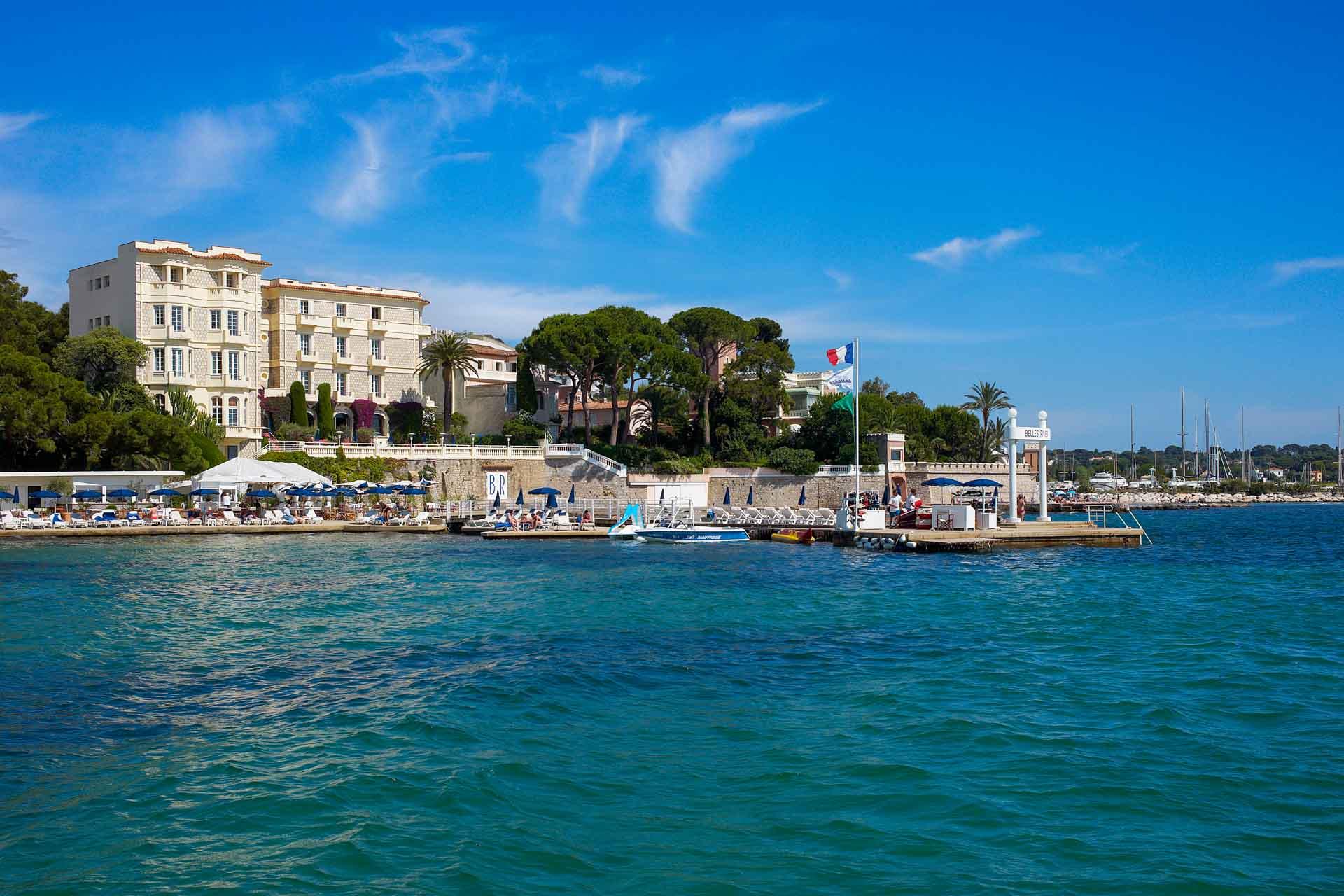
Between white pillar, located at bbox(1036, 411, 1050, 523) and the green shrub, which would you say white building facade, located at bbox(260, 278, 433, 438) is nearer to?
the green shrub

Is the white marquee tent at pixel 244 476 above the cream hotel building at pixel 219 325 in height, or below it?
below

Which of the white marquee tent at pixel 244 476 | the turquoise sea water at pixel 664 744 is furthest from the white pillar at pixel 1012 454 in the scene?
the white marquee tent at pixel 244 476

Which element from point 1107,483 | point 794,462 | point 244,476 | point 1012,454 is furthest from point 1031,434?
point 1107,483

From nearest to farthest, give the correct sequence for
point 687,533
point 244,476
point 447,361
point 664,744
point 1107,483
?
1. point 664,744
2. point 244,476
3. point 687,533
4. point 447,361
5. point 1107,483

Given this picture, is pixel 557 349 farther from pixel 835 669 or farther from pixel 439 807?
pixel 439 807

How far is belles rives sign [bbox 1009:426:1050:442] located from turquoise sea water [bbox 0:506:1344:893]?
16.9m

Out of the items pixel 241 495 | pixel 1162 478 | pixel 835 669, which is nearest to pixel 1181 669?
pixel 835 669

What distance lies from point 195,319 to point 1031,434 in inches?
1604

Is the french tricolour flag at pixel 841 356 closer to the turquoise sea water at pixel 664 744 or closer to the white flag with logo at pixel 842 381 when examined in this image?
the white flag with logo at pixel 842 381

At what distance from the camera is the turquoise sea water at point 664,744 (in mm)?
8500

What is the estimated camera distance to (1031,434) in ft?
135

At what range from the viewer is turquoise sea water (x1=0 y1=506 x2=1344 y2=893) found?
8500 mm

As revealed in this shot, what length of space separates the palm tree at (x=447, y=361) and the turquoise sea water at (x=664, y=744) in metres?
37.1

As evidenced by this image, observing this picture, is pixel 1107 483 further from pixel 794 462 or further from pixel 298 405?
pixel 298 405
